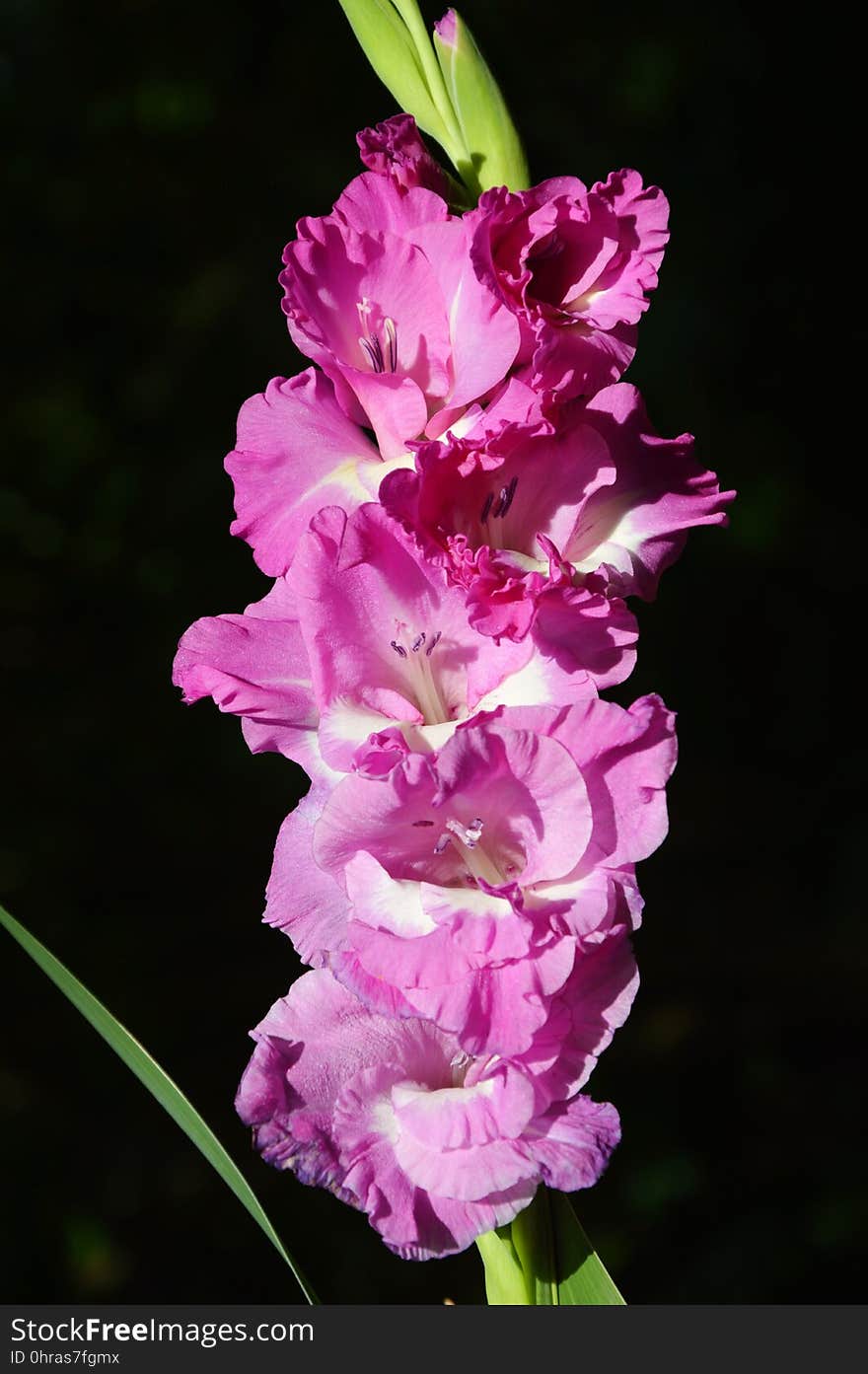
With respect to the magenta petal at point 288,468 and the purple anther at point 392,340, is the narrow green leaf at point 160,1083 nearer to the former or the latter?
the magenta petal at point 288,468

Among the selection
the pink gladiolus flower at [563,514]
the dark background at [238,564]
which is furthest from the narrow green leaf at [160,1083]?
the dark background at [238,564]

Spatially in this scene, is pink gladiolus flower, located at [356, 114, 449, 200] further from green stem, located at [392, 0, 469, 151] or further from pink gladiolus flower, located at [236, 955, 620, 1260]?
pink gladiolus flower, located at [236, 955, 620, 1260]

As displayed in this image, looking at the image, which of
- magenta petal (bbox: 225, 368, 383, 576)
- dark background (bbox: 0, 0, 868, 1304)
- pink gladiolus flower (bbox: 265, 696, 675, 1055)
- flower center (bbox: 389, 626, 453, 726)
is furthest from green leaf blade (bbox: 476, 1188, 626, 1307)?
dark background (bbox: 0, 0, 868, 1304)

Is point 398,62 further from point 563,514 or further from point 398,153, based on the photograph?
point 563,514

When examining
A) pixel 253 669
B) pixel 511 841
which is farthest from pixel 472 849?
pixel 253 669

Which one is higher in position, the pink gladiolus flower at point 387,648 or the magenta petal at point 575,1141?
the pink gladiolus flower at point 387,648
